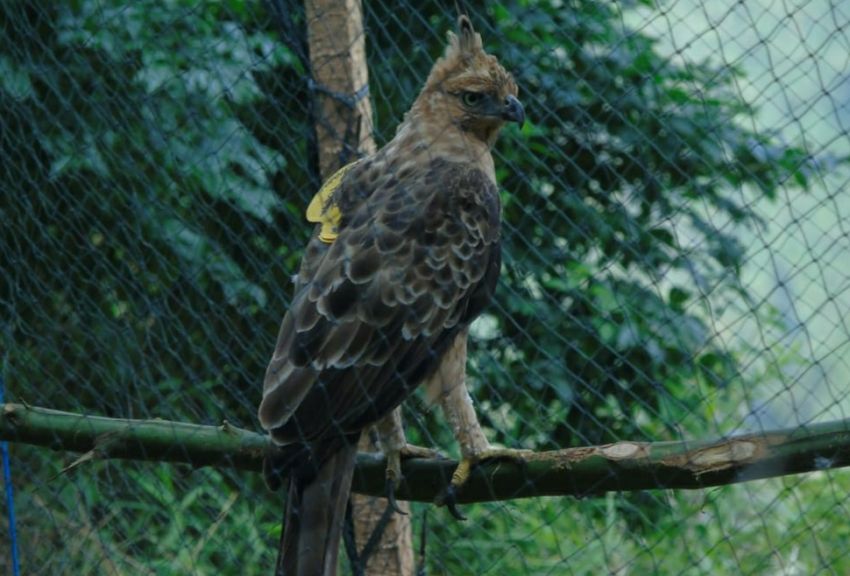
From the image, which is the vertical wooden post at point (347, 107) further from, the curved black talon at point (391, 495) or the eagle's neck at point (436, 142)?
the curved black talon at point (391, 495)

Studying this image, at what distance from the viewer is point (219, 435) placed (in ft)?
9.36

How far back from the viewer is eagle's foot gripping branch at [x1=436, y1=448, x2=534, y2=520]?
2863 millimetres

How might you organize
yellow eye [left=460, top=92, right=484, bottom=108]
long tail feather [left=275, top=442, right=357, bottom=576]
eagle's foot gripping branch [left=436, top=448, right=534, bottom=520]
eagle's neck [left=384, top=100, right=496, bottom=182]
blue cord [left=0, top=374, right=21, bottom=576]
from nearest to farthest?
long tail feather [left=275, top=442, right=357, bottom=576] → eagle's foot gripping branch [left=436, top=448, right=534, bottom=520] → eagle's neck [left=384, top=100, right=496, bottom=182] → yellow eye [left=460, top=92, right=484, bottom=108] → blue cord [left=0, top=374, right=21, bottom=576]

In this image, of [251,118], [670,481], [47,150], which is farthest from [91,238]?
[670,481]

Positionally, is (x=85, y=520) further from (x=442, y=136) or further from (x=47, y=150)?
(x=442, y=136)

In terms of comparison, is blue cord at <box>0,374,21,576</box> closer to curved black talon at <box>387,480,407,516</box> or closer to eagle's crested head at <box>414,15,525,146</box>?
curved black talon at <box>387,480,407,516</box>

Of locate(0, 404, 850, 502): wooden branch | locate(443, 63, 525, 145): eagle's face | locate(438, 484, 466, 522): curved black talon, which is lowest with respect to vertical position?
locate(438, 484, 466, 522): curved black talon

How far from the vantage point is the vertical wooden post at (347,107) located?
327 centimetres

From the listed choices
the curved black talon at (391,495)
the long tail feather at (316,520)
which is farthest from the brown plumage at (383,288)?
the curved black talon at (391,495)

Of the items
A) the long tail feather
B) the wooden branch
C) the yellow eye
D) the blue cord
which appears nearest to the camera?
the wooden branch

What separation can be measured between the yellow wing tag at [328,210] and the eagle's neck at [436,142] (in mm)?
147

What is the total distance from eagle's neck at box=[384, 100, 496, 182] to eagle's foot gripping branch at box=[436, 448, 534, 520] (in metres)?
0.70

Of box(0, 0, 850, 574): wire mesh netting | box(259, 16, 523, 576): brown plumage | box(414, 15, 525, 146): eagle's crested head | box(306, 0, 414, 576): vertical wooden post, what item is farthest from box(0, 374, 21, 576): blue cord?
box(414, 15, 525, 146): eagle's crested head

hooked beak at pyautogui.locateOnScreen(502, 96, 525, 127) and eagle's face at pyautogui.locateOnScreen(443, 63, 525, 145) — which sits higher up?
eagle's face at pyautogui.locateOnScreen(443, 63, 525, 145)
